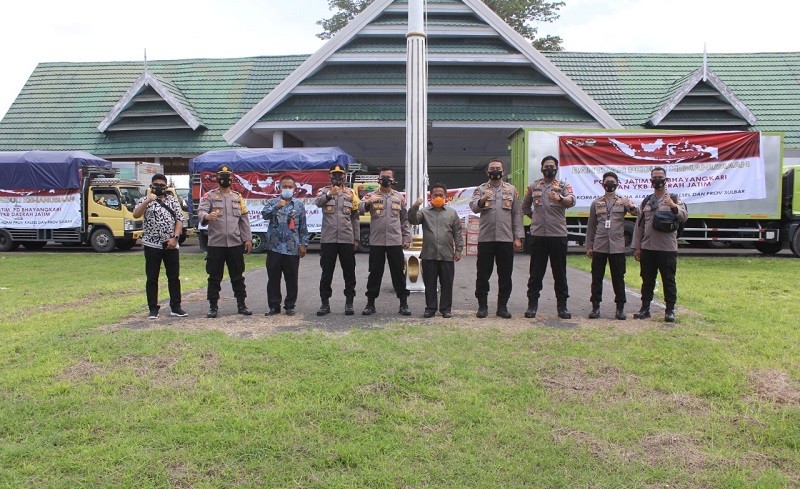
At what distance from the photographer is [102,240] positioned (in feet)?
58.4

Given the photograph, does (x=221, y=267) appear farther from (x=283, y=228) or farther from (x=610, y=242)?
(x=610, y=242)

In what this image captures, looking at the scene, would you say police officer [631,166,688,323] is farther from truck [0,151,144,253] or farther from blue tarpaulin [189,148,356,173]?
truck [0,151,144,253]

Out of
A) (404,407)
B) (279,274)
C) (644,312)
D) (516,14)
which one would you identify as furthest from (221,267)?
(516,14)

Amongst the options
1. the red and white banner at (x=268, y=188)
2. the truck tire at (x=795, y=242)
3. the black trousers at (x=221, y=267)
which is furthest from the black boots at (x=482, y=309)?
the truck tire at (x=795, y=242)

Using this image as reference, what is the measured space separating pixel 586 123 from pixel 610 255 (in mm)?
11602

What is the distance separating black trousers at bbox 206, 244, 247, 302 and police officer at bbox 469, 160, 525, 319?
293 cm

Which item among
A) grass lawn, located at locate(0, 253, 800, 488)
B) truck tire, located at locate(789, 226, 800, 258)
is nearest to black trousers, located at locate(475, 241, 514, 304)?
grass lawn, located at locate(0, 253, 800, 488)

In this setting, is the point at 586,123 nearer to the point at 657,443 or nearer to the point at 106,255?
the point at 106,255

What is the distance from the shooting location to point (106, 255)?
1683 cm

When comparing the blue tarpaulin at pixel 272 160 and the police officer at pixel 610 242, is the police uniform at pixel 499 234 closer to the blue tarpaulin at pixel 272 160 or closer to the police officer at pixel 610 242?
the police officer at pixel 610 242

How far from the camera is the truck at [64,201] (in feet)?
57.2

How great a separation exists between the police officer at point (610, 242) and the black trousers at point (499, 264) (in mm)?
1057

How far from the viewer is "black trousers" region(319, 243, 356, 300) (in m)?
7.40

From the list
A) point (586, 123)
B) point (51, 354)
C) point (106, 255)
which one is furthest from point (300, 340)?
point (586, 123)
